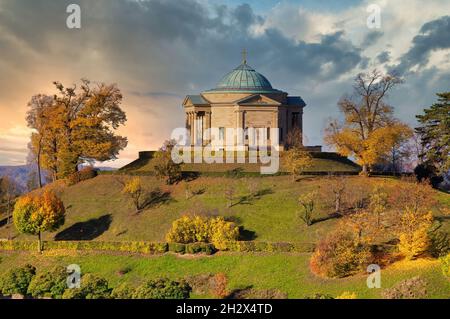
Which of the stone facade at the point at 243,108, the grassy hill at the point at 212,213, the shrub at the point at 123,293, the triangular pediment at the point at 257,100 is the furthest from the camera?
the stone facade at the point at 243,108

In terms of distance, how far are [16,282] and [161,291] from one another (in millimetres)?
14814

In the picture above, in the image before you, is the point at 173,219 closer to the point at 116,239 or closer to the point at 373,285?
the point at 116,239

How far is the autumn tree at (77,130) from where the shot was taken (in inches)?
3322

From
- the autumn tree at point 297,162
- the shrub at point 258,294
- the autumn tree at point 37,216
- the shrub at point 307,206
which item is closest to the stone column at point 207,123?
the autumn tree at point 297,162

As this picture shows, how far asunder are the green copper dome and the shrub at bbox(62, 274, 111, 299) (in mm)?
50606

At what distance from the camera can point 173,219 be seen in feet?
226

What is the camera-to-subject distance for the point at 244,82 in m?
96.3

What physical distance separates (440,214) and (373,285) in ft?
59.4

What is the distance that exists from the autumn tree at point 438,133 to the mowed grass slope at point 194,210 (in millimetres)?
5534

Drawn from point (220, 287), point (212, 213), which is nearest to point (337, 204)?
point (212, 213)

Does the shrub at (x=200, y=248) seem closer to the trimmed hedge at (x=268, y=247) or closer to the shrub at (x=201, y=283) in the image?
the trimmed hedge at (x=268, y=247)

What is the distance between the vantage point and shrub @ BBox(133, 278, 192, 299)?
46706 mm

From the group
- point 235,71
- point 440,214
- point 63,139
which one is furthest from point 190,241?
point 235,71
